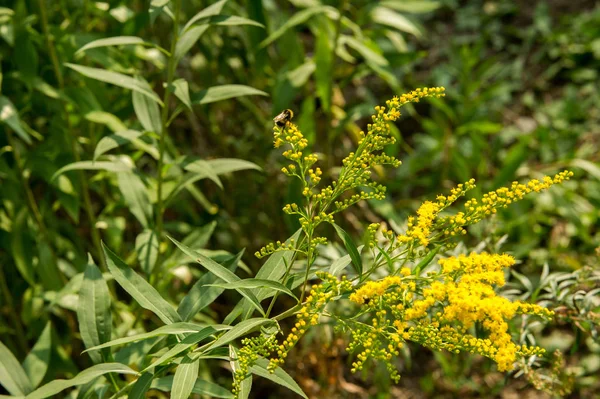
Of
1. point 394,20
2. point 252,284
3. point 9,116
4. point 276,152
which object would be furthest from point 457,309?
point 276,152

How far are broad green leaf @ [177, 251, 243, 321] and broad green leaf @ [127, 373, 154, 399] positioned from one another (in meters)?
0.17

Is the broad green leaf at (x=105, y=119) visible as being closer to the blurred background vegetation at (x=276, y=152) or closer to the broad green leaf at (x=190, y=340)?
the blurred background vegetation at (x=276, y=152)

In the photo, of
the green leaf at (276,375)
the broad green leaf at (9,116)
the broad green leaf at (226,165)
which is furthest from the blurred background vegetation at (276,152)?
the green leaf at (276,375)

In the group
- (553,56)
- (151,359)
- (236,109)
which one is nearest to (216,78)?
(236,109)

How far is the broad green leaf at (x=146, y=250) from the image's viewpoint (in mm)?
A: 2143

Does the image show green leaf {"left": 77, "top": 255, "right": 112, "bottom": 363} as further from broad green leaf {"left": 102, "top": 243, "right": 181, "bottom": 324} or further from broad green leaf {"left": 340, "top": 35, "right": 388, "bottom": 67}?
broad green leaf {"left": 340, "top": 35, "right": 388, "bottom": 67}

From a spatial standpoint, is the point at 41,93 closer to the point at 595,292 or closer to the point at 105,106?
the point at 105,106

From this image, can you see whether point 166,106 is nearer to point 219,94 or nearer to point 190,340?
point 219,94

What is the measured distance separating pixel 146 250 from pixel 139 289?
1.86 ft

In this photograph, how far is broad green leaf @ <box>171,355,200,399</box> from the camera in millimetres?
1371

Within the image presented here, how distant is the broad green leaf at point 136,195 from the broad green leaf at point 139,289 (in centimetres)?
58

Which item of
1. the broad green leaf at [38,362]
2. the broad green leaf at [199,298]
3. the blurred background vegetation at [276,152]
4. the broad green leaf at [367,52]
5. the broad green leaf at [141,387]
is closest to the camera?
the broad green leaf at [141,387]


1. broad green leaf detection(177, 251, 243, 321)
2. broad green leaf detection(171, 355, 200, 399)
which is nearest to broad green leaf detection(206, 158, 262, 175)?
broad green leaf detection(177, 251, 243, 321)

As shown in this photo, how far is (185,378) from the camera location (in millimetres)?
1399
